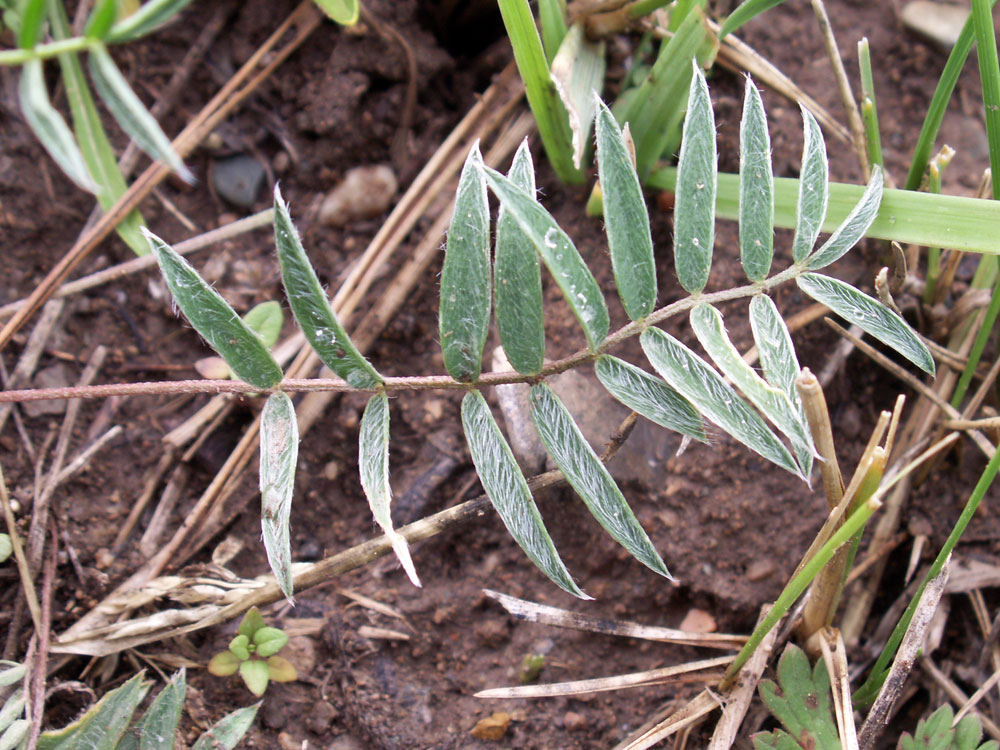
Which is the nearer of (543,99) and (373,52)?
(543,99)

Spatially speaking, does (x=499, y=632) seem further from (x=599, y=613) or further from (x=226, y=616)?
(x=226, y=616)

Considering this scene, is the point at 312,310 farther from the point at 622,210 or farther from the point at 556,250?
the point at 622,210

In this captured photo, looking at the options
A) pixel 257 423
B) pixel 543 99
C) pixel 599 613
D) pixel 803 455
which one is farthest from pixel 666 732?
pixel 543 99

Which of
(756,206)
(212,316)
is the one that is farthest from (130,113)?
(756,206)

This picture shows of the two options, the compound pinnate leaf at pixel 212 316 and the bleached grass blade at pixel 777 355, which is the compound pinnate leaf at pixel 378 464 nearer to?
the compound pinnate leaf at pixel 212 316

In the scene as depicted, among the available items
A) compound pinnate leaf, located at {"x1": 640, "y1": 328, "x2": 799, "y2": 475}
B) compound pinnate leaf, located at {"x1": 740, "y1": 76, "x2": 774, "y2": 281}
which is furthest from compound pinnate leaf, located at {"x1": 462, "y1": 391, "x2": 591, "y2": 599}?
compound pinnate leaf, located at {"x1": 740, "y1": 76, "x2": 774, "y2": 281}
